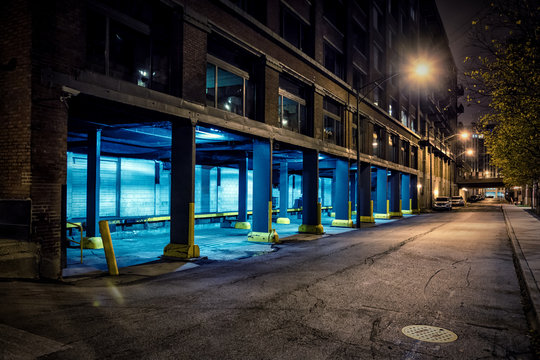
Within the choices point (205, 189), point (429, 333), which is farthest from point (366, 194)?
point (429, 333)

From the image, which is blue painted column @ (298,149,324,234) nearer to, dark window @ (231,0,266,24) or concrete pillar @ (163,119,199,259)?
dark window @ (231,0,266,24)

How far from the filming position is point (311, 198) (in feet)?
65.4

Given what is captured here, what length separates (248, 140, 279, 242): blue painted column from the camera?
16.2 metres

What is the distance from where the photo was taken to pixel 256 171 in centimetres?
1648

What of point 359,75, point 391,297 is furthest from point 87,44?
point 359,75

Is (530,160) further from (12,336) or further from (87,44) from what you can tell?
(12,336)

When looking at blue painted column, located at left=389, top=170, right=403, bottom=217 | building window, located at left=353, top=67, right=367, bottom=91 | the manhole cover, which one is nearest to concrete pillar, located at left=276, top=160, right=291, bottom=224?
building window, located at left=353, top=67, right=367, bottom=91

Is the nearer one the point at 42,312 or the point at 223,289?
the point at 42,312

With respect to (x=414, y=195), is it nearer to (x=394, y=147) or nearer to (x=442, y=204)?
(x=442, y=204)

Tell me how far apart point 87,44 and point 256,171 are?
840 cm

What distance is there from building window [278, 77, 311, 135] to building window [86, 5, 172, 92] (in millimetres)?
7428

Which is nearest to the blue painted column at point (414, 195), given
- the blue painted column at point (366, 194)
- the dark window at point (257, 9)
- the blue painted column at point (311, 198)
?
the blue painted column at point (366, 194)

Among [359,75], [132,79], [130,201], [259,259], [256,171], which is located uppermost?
[359,75]

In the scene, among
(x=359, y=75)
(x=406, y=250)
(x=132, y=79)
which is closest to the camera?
(x=132, y=79)
